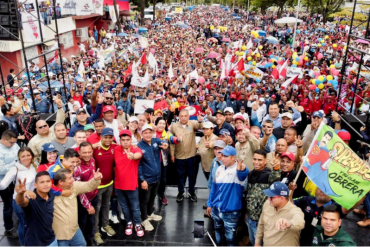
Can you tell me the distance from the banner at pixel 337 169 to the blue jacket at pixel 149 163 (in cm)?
228

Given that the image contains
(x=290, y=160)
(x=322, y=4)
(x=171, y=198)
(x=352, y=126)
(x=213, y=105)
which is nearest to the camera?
(x=290, y=160)

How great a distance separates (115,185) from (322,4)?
36733 mm

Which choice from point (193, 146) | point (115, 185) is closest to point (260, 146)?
point (193, 146)

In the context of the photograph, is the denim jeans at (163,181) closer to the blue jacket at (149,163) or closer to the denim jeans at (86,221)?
the blue jacket at (149,163)

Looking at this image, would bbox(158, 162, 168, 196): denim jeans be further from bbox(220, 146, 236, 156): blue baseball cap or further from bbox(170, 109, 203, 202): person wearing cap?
bbox(220, 146, 236, 156): blue baseball cap

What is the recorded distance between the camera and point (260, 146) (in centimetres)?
552

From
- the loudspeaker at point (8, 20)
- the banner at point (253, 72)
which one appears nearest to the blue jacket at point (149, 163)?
the loudspeaker at point (8, 20)

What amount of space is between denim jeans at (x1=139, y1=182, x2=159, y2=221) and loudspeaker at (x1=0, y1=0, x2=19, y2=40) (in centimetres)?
481

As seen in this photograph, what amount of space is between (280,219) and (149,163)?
2.33 m

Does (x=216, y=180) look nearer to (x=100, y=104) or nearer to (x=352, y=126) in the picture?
(x=100, y=104)

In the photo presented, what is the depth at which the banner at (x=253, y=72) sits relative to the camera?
1232cm

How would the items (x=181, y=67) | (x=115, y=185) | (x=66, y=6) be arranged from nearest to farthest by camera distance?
(x=115, y=185) → (x=181, y=67) → (x=66, y=6)

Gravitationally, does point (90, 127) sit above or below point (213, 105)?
above

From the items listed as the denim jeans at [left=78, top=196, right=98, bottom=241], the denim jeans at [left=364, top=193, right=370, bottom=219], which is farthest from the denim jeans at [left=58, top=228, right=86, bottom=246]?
the denim jeans at [left=364, top=193, right=370, bottom=219]
